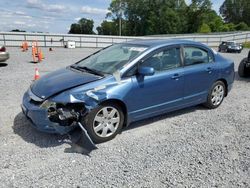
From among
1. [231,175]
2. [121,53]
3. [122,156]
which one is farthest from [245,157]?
[121,53]

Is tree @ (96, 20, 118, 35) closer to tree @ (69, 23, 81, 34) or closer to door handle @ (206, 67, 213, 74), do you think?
tree @ (69, 23, 81, 34)

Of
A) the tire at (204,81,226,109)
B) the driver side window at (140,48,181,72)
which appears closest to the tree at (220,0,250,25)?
the tire at (204,81,226,109)

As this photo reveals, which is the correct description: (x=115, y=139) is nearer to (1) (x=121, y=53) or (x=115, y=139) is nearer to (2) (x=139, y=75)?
(2) (x=139, y=75)

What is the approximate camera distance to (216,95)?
17.4ft

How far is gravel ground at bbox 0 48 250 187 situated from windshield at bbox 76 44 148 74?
3.72 feet

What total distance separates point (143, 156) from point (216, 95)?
275 cm

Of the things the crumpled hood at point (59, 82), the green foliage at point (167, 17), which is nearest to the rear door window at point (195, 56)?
the crumpled hood at point (59, 82)

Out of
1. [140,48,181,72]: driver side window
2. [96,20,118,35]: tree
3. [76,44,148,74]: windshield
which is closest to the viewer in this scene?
[76,44,148,74]: windshield

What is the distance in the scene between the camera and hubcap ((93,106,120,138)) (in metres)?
3.63

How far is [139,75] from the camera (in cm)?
394

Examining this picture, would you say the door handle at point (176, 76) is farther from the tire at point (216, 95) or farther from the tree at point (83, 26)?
the tree at point (83, 26)

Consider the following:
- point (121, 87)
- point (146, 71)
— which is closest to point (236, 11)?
point (146, 71)

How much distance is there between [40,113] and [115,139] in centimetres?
121

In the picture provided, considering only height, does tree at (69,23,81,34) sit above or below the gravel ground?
above
